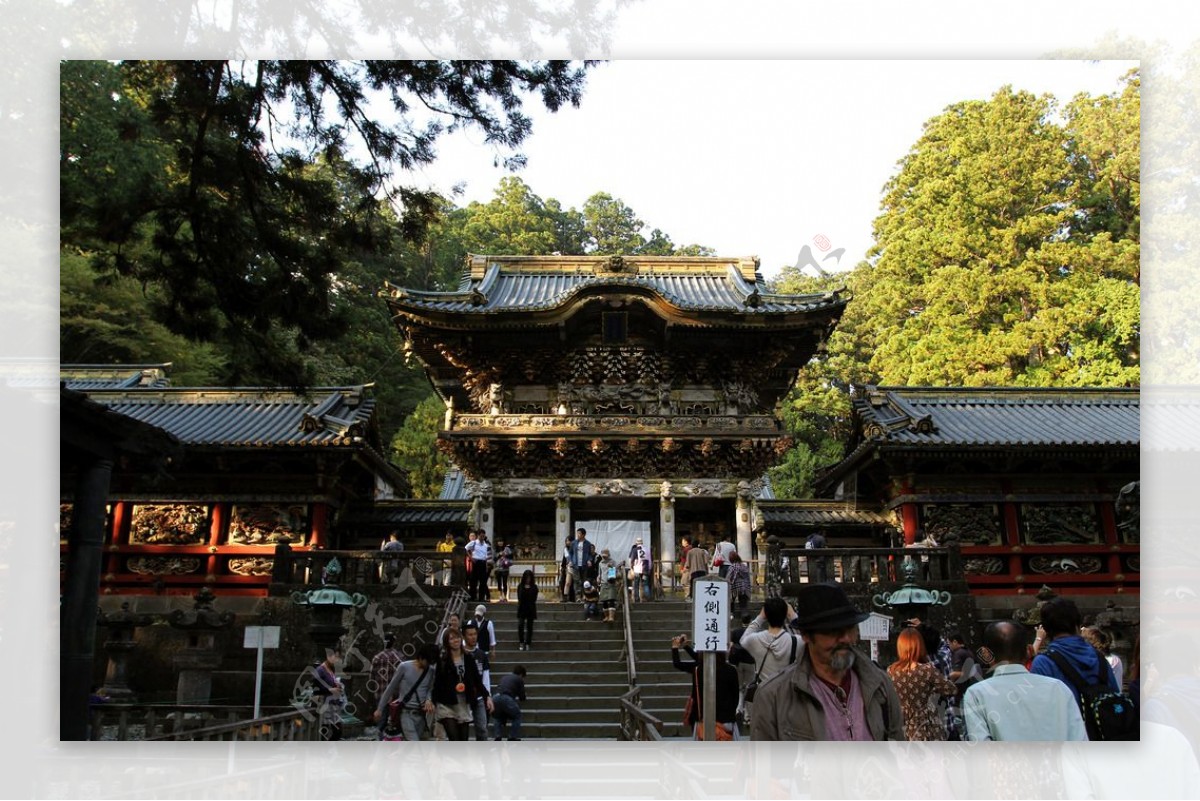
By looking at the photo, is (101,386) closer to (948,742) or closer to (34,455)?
(34,455)

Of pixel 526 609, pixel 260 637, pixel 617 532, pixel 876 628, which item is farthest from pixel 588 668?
pixel 617 532

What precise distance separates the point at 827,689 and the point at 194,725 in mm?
6299

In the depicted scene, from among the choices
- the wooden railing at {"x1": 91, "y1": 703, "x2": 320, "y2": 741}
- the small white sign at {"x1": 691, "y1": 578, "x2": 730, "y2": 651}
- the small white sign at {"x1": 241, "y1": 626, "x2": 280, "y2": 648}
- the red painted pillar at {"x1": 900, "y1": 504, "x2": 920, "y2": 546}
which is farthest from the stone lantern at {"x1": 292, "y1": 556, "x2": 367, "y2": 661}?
the red painted pillar at {"x1": 900, "y1": 504, "x2": 920, "y2": 546}

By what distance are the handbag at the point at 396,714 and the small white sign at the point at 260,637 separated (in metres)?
1.98

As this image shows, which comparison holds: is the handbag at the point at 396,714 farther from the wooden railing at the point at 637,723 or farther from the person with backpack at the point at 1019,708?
the person with backpack at the point at 1019,708

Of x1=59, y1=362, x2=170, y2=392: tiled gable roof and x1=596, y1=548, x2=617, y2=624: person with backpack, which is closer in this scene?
x1=596, y1=548, x2=617, y2=624: person with backpack

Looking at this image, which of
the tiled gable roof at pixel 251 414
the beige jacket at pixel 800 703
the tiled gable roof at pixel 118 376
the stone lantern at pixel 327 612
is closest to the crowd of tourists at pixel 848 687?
the beige jacket at pixel 800 703

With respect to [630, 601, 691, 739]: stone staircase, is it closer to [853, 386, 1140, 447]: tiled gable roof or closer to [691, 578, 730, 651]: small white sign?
[691, 578, 730, 651]: small white sign

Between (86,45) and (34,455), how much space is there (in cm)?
309

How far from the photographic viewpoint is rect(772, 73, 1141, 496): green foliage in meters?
13.6

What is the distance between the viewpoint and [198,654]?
1043cm

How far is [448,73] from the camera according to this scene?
21.6ft

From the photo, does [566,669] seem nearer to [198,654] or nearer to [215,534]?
[198,654]

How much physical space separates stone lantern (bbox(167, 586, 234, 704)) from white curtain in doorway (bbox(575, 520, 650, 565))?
7260 mm
